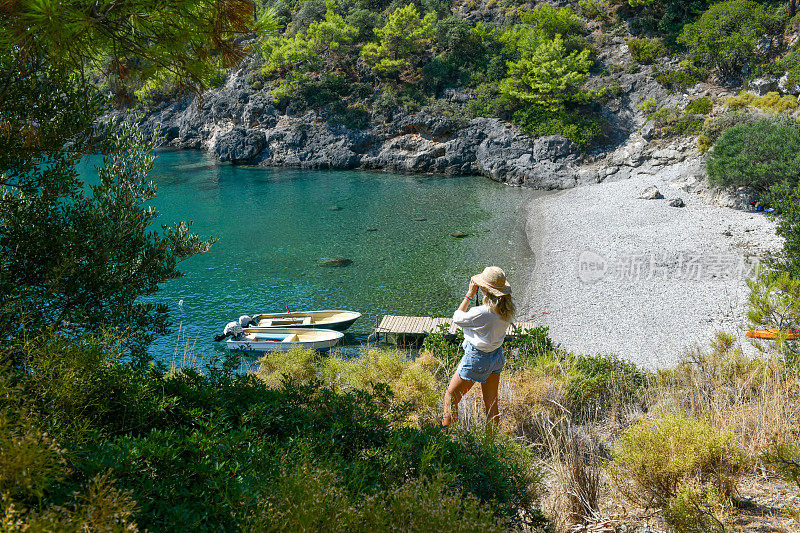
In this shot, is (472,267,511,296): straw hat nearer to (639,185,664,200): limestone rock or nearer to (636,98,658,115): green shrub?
(639,185,664,200): limestone rock

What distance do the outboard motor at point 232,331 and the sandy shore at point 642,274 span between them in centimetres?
934

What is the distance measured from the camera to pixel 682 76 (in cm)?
3503

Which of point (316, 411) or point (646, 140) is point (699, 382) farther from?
point (646, 140)

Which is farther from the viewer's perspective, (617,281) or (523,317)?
(617,281)

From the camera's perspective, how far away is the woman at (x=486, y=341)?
560 cm

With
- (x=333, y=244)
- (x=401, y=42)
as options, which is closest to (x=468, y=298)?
(x=333, y=244)

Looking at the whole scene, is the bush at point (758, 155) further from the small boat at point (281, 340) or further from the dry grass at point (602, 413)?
the small boat at point (281, 340)

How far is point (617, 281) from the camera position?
1770 centimetres

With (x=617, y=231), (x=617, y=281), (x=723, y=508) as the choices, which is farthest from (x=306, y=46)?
(x=723, y=508)

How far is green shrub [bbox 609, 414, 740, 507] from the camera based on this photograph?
13.3ft

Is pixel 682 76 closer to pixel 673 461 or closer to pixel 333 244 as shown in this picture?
pixel 333 244

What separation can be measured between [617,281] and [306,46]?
42021 millimetres

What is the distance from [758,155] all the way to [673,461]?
23231mm

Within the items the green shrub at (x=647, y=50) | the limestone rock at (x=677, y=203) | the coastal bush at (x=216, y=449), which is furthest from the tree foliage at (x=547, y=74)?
the coastal bush at (x=216, y=449)
